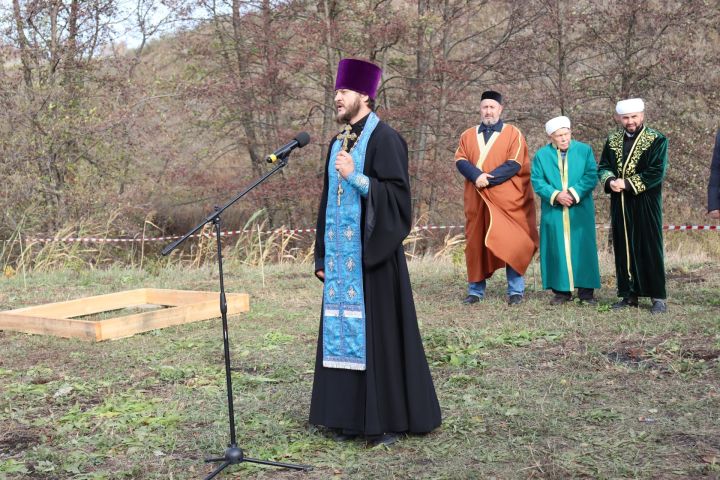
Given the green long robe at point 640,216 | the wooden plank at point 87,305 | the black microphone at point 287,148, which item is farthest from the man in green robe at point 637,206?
the wooden plank at point 87,305

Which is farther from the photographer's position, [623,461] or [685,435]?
[685,435]

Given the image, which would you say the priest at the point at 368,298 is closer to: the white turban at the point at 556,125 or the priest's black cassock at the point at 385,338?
the priest's black cassock at the point at 385,338

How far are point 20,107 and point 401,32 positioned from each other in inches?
298

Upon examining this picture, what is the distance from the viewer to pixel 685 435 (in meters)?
4.73

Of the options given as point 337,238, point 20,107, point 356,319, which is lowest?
point 356,319

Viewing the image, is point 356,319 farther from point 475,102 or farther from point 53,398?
point 475,102

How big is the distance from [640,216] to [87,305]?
5.91 m

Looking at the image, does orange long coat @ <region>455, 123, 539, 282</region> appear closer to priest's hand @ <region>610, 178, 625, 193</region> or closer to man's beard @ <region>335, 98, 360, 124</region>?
priest's hand @ <region>610, 178, 625, 193</region>

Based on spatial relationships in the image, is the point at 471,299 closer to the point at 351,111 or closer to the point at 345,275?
the point at 345,275

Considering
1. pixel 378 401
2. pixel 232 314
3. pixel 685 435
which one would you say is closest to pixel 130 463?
pixel 378 401

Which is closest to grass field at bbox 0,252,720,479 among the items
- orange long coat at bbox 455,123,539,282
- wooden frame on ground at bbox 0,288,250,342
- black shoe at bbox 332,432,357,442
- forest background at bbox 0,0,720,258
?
black shoe at bbox 332,432,357,442

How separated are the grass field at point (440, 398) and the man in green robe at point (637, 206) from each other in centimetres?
35

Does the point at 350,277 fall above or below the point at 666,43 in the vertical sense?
below

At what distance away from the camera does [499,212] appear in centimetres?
905
